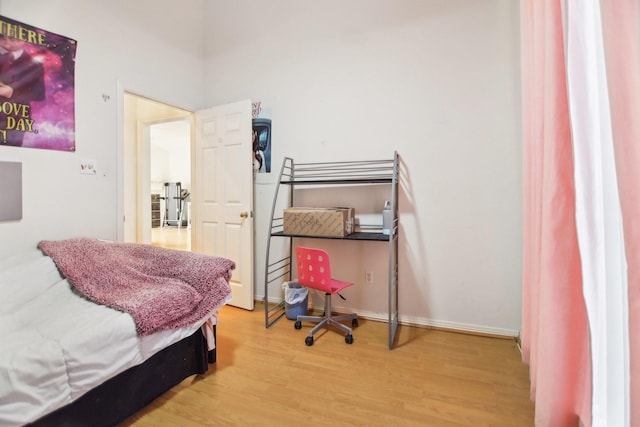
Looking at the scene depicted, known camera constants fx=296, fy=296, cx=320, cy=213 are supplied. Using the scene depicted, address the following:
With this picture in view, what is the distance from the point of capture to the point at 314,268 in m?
2.33

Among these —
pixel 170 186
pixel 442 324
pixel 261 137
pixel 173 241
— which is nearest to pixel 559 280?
pixel 442 324

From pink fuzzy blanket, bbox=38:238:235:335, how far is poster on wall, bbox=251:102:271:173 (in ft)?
4.66

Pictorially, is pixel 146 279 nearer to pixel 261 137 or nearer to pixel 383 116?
pixel 261 137

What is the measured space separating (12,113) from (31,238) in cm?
81

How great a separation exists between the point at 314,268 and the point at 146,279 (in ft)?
3.74

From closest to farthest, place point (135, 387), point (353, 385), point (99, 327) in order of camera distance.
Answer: point (99, 327) < point (135, 387) < point (353, 385)

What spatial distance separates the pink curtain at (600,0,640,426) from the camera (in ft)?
2.64

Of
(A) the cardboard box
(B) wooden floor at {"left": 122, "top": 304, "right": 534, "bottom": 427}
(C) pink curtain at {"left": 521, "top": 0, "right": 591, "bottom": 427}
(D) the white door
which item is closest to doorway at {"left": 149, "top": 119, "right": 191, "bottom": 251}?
(D) the white door

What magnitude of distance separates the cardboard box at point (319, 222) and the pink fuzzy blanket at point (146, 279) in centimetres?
79

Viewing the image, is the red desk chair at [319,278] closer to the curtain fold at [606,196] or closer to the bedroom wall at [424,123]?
the bedroom wall at [424,123]

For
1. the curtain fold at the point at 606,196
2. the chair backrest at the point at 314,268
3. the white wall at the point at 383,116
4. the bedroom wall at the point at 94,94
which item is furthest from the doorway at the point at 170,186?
the curtain fold at the point at 606,196

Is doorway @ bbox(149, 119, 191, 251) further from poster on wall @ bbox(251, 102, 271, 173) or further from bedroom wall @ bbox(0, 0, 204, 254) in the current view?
poster on wall @ bbox(251, 102, 271, 173)

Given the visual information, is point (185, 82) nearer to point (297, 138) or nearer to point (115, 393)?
point (297, 138)

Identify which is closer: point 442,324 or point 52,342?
point 52,342
